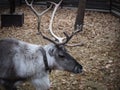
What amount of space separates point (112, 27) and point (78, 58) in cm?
408

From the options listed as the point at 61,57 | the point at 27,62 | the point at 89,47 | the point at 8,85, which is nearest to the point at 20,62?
the point at 27,62

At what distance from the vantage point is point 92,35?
10.2m

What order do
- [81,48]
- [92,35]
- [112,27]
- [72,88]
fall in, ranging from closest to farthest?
[72,88]
[81,48]
[92,35]
[112,27]

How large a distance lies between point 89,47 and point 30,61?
13.7 feet

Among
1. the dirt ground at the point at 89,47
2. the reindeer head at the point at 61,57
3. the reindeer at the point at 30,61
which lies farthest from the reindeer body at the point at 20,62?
the dirt ground at the point at 89,47

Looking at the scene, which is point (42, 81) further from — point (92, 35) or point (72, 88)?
point (92, 35)

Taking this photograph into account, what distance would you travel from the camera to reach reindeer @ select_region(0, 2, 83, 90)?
488 cm

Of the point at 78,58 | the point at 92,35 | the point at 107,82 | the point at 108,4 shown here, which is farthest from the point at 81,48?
the point at 108,4

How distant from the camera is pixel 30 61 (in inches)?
193

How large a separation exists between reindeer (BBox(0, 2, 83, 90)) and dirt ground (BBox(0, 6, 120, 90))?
1221 mm

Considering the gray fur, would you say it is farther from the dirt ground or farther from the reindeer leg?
the dirt ground

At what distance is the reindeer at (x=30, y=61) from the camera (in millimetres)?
4879

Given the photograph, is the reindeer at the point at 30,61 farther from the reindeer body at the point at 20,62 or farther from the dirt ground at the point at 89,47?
the dirt ground at the point at 89,47

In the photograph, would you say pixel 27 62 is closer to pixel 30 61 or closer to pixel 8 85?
pixel 30 61
